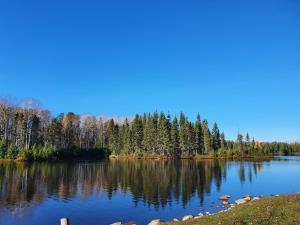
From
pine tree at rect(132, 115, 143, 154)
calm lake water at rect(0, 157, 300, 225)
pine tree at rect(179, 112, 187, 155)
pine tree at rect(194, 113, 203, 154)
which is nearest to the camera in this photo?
calm lake water at rect(0, 157, 300, 225)

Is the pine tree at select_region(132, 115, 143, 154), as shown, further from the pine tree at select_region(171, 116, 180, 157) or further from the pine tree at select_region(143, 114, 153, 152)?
the pine tree at select_region(171, 116, 180, 157)

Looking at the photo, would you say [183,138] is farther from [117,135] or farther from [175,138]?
[117,135]

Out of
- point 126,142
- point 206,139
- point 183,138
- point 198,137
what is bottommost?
point 126,142

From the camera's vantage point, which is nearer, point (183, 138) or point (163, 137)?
point (163, 137)

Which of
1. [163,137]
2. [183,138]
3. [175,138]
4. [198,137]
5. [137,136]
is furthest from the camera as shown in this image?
[198,137]

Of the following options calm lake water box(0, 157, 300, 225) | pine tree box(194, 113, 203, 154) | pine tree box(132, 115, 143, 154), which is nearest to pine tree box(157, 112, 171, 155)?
pine tree box(132, 115, 143, 154)

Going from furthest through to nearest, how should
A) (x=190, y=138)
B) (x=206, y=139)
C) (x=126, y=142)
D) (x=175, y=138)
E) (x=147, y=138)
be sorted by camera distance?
(x=126, y=142) → (x=206, y=139) → (x=190, y=138) → (x=147, y=138) → (x=175, y=138)

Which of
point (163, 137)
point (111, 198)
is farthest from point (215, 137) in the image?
point (111, 198)

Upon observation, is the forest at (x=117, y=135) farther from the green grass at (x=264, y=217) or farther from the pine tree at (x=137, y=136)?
the green grass at (x=264, y=217)

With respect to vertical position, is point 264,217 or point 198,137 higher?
point 198,137

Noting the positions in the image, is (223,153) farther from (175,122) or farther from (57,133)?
(57,133)

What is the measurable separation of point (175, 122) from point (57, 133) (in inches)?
2361

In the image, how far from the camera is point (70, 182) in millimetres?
55656

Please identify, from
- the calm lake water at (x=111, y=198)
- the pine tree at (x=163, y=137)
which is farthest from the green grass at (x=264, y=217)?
the pine tree at (x=163, y=137)
